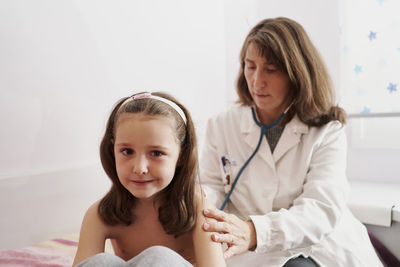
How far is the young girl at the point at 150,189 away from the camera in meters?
0.92

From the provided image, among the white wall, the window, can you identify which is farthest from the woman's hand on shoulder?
the window

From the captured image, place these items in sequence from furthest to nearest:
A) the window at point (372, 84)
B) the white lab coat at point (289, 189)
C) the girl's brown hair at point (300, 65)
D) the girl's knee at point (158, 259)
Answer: the window at point (372, 84)
the girl's brown hair at point (300, 65)
the white lab coat at point (289, 189)
the girl's knee at point (158, 259)

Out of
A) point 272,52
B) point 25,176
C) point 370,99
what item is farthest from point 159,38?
point 370,99

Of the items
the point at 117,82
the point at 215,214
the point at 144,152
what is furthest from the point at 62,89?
the point at 215,214

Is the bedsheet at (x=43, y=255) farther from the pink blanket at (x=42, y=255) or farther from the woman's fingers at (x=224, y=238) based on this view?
the woman's fingers at (x=224, y=238)

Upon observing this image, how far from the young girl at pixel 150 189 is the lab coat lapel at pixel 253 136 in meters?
0.35

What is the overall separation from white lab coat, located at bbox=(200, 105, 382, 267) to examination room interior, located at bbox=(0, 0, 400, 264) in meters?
0.42

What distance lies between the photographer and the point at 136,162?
0.90m

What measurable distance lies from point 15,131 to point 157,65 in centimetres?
77

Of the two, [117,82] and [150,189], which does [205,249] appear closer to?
[150,189]

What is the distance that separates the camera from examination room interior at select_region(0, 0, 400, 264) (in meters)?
1.34

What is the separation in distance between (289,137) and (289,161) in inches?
3.4

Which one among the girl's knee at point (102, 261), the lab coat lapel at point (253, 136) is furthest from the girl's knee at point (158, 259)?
the lab coat lapel at point (253, 136)

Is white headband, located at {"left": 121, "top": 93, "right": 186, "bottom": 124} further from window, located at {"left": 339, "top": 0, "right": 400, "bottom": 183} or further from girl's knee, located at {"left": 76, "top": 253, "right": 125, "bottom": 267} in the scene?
window, located at {"left": 339, "top": 0, "right": 400, "bottom": 183}
